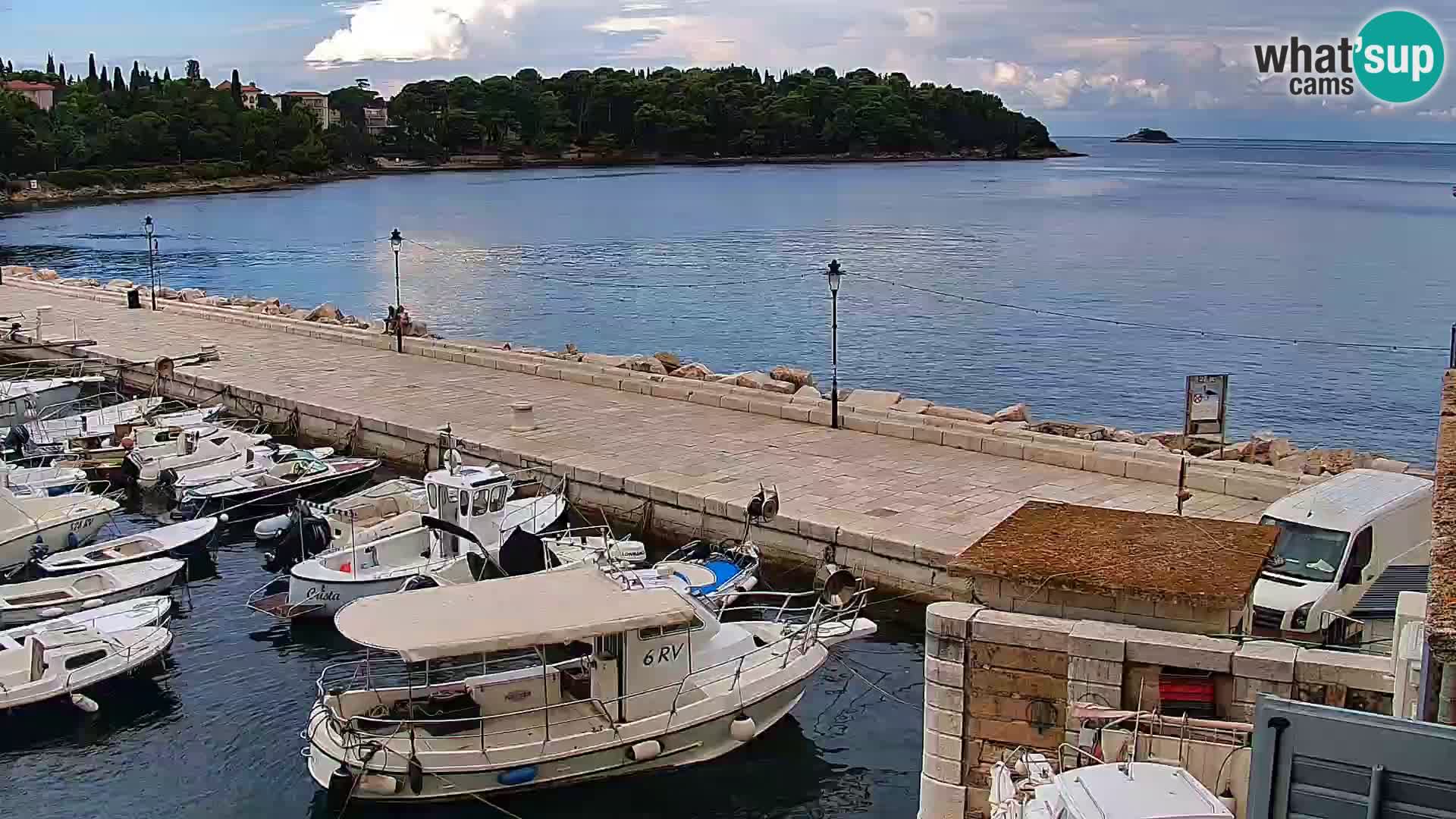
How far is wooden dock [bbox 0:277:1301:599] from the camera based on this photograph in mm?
17750

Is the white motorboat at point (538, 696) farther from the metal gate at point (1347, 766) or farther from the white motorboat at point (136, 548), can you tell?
the metal gate at point (1347, 766)

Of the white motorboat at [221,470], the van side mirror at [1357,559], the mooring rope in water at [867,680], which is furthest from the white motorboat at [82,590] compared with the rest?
the van side mirror at [1357,559]

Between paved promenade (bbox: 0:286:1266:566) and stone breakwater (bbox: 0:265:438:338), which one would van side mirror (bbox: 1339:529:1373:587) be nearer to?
paved promenade (bbox: 0:286:1266:566)

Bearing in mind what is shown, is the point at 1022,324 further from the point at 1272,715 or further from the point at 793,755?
the point at 1272,715

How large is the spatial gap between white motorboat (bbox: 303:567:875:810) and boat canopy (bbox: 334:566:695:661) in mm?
16

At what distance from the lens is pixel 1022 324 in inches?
1996

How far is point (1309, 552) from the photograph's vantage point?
45.4 ft

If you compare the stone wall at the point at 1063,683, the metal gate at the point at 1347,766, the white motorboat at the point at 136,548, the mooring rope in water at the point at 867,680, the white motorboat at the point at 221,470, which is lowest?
the mooring rope in water at the point at 867,680

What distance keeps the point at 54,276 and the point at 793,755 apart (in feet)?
154

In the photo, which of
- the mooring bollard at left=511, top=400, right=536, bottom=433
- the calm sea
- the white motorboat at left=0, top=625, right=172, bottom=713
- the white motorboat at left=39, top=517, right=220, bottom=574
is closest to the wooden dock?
the mooring bollard at left=511, top=400, right=536, bottom=433

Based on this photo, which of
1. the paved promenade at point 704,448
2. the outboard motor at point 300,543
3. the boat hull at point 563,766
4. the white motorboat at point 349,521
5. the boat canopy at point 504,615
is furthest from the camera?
the outboard motor at point 300,543

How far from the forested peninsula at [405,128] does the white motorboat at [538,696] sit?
127m

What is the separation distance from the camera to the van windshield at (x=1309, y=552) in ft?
44.7

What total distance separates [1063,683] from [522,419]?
15592 mm
